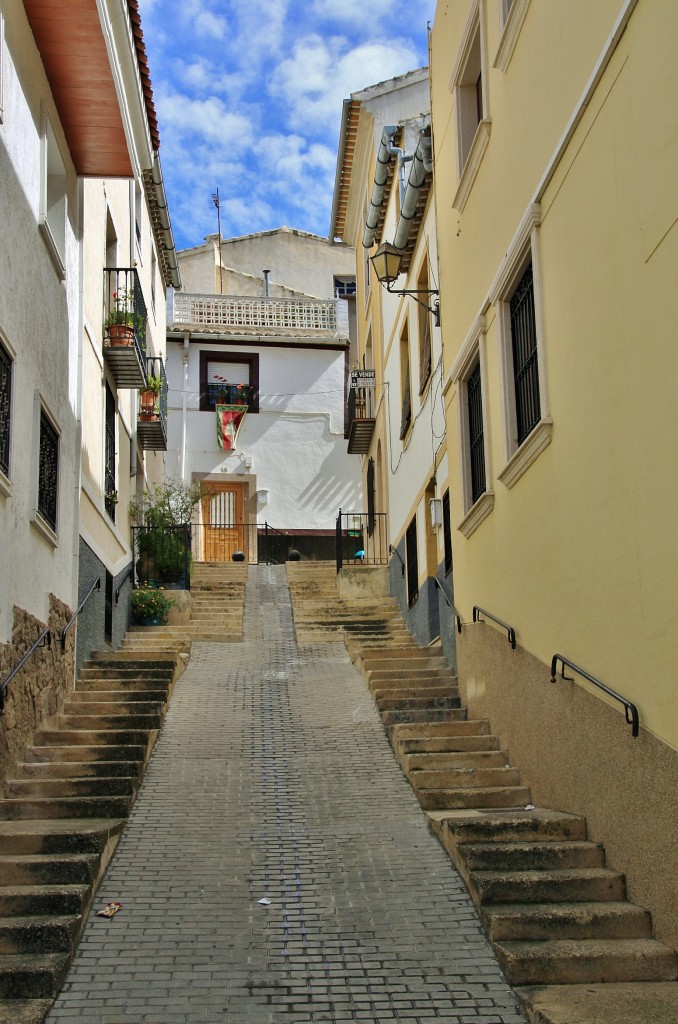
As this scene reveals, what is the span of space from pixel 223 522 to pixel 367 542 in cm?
592

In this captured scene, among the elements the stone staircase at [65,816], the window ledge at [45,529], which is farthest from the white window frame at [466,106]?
the stone staircase at [65,816]

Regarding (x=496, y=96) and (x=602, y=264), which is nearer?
(x=602, y=264)

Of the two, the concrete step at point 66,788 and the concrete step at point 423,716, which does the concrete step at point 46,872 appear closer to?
the concrete step at point 66,788

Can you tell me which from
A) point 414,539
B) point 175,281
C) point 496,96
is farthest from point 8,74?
point 175,281

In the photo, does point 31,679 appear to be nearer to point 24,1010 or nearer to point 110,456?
point 24,1010

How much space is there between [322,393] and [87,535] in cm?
1559

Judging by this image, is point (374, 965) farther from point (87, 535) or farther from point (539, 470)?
point (87, 535)

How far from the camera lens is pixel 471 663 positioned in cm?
966

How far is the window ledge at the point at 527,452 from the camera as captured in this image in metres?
7.11

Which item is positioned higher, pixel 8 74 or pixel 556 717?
pixel 8 74

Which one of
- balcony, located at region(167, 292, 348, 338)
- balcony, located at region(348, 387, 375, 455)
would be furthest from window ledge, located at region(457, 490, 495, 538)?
balcony, located at region(167, 292, 348, 338)

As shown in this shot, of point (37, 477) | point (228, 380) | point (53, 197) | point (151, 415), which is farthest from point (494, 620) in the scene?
point (228, 380)

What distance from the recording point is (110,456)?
14766mm

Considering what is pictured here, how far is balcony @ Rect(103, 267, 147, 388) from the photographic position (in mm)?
13961
